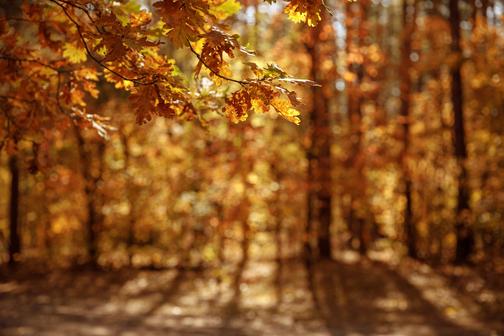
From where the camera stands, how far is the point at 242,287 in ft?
48.1

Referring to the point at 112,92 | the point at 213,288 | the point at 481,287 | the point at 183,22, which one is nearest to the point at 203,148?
the point at 112,92

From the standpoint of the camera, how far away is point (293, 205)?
1792 centimetres

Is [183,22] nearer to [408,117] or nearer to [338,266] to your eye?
[338,266]

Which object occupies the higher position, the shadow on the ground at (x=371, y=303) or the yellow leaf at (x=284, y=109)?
the yellow leaf at (x=284, y=109)

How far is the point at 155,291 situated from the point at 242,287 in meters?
2.26

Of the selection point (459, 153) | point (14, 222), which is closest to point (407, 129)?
point (459, 153)

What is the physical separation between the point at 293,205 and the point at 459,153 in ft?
17.0

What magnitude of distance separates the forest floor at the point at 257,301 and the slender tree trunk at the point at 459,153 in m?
1.23

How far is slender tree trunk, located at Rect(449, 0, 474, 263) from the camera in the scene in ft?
50.8

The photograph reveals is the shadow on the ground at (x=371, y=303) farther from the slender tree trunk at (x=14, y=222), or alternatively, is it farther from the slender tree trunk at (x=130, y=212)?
the slender tree trunk at (x=14, y=222)

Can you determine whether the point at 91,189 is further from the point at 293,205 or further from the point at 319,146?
the point at 319,146

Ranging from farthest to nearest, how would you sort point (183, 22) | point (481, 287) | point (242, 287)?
point (242, 287), point (481, 287), point (183, 22)

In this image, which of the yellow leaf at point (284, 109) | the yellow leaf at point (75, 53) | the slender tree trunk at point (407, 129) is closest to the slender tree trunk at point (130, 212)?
the slender tree trunk at point (407, 129)

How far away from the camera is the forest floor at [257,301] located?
1034 centimetres
